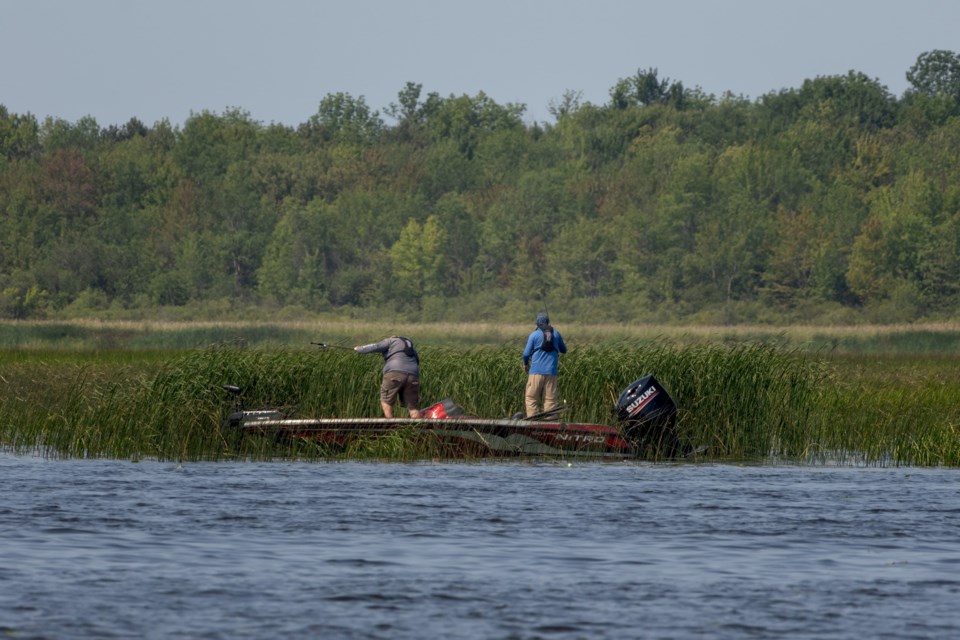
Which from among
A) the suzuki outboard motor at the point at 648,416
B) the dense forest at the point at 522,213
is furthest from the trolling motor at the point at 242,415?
the dense forest at the point at 522,213

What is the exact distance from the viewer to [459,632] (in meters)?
11.0

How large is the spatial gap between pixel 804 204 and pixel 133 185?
43.6 meters

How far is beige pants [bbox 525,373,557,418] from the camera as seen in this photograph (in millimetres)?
21833

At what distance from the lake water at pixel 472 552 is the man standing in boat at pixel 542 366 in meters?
1.69

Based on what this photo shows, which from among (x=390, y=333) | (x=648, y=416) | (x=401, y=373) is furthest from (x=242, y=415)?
(x=390, y=333)

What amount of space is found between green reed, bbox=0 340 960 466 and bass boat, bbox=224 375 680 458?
15cm

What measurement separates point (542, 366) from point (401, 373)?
5.86 ft

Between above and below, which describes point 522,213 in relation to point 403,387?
above

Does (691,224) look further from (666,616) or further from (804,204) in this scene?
(666,616)

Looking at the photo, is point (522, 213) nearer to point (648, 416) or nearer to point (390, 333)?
point (390, 333)

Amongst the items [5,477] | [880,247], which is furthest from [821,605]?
[880,247]

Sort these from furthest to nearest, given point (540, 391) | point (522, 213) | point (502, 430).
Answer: point (522, 213)
point (540, 391)
point (502, 430)

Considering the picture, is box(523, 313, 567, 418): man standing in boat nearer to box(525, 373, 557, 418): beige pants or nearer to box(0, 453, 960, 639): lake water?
box(525, 373, 557, 418): beige pants

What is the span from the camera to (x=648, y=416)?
21.1 metres
